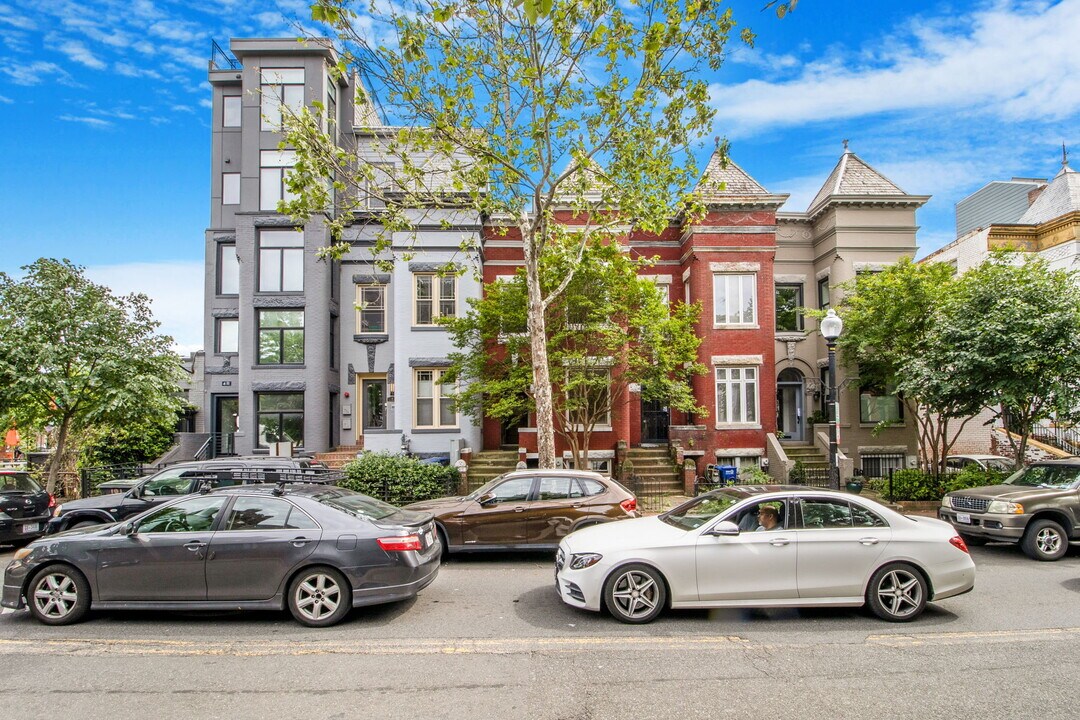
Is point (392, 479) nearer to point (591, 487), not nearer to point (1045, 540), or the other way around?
point (591, 487)

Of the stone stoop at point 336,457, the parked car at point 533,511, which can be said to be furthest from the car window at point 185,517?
the stone stoop at point 336,457

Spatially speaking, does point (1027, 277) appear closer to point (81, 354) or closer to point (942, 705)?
point (942, 705)

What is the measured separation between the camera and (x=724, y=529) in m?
7.04

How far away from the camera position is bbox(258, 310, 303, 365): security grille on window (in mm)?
22062

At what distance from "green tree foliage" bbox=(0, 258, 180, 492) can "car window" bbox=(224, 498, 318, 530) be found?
11.0 metres

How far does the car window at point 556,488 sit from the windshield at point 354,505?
2708mm

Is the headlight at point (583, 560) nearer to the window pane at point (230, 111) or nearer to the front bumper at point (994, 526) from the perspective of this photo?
the front bumper at point (994, 526)

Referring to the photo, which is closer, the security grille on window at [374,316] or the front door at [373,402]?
the security grille on window at [374,316]

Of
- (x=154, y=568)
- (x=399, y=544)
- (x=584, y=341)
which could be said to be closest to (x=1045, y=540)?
(x=584, y=341)

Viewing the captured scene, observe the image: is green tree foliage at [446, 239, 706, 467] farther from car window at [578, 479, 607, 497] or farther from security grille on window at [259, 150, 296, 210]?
security grille on window at [259, 150, 296, 210]

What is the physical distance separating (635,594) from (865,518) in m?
2.89

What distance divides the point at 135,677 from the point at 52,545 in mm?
2578

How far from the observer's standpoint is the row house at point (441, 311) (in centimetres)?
2097

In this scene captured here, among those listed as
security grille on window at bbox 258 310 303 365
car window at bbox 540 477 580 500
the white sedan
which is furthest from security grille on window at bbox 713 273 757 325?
security grille on window at bbox 258 310 303 365
